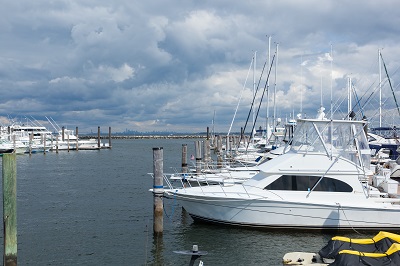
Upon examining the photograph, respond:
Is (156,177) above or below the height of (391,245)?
above

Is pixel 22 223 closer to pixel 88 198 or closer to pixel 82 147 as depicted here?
pixel 88 198

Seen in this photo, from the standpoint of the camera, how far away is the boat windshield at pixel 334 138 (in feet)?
58.4

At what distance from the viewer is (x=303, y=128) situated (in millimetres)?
18609

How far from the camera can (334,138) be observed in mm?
18328

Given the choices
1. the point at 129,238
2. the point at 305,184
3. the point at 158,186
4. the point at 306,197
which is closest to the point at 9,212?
the point at 158,186

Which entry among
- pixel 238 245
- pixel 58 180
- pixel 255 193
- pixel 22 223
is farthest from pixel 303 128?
pixel 58 180

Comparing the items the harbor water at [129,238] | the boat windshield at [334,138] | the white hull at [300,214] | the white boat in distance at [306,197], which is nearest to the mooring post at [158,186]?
the harbor water at [129,238]

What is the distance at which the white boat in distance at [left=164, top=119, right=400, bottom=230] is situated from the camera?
53.5 ft

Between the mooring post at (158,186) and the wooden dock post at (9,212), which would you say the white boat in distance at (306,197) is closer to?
the mooring post at (158,186)

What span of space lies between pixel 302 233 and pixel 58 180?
25777 millimetres

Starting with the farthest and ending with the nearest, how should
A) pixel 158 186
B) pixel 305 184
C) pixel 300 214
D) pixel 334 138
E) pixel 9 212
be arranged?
1. pixel 334 138
2. pixel 305 184
3. pixel 300 214
4. pixel 158 186
5. pixel 9 212

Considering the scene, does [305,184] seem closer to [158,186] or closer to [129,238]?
[158,186]

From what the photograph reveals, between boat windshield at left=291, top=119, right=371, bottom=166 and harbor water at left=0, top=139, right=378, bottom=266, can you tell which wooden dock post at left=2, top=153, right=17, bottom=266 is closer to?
harbor water at left=0, top=139, right=378, bottom=266

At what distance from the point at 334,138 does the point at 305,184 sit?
2.73 m
